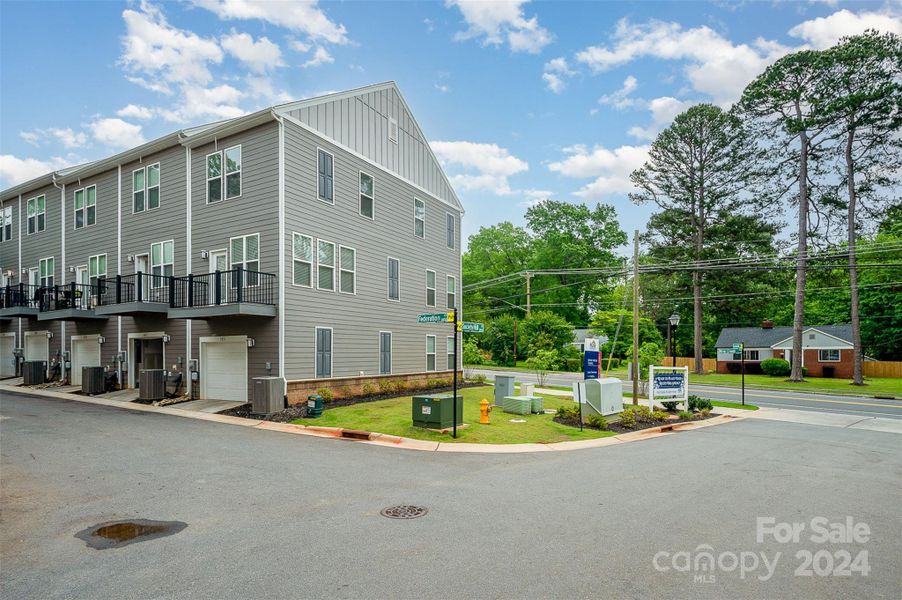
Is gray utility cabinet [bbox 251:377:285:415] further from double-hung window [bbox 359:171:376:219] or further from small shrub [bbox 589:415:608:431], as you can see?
small shrub [bbox 589:415:608:431]

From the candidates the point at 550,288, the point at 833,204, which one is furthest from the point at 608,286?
the point at 833,204

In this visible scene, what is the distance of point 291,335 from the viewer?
16.3 meters

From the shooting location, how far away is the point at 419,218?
23.8 meters

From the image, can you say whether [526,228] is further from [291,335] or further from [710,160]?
[291,335]

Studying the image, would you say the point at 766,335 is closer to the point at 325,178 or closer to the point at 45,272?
the point at 325,178

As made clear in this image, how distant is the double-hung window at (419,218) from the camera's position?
23.5 m

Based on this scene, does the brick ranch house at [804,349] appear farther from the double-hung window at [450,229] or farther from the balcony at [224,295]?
the balcony at [224,295]

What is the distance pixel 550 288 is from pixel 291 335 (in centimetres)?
4234

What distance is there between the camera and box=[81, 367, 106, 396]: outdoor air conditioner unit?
1925 centimetres

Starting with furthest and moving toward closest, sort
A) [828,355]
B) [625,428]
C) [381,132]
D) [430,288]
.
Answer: [828,355], [430,288], [381,132], [625,428]

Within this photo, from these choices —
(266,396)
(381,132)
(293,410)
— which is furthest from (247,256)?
(381,132)

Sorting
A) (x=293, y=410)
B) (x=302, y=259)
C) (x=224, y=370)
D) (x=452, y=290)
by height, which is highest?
(x=302, y=259)

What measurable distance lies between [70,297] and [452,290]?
1686 cm

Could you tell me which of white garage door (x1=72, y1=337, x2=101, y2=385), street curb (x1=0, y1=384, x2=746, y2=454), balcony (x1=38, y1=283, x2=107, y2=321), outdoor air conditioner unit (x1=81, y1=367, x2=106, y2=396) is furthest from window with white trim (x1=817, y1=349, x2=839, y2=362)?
white garage door (x1=72, y1=337, x2=101, y2=385)
